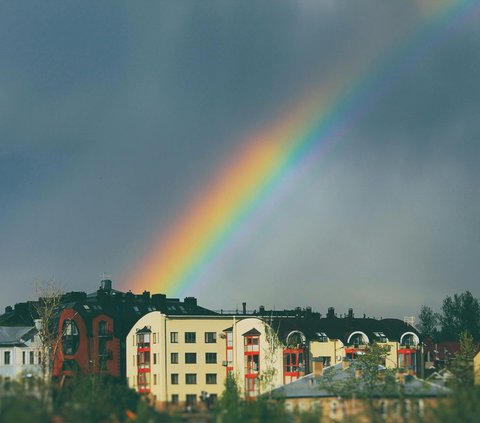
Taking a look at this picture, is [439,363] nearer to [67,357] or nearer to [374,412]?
[67,357]

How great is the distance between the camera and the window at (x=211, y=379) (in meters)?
183

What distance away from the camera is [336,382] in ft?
436

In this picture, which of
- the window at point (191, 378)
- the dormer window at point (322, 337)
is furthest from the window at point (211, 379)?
Result: the dormer window at point (322, 337)

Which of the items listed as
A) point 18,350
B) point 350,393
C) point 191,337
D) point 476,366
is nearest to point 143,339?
point 191,337

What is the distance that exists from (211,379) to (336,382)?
53.4 meters

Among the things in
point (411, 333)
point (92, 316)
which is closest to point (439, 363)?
point (411, 333)

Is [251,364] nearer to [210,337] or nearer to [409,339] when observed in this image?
[210,337]

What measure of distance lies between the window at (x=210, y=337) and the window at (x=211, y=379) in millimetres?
5218

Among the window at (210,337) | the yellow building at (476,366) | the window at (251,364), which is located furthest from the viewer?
the window at (210,337)

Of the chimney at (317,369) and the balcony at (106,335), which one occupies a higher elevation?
the balcony at (106,335)

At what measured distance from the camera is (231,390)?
113 m

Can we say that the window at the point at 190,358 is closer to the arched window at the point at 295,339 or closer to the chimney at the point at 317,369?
the arched window at the point at 295,339

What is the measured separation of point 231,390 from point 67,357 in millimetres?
79891

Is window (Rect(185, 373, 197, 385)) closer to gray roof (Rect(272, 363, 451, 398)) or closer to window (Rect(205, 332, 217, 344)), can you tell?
window (Rect(205, 332, 217, 344))
